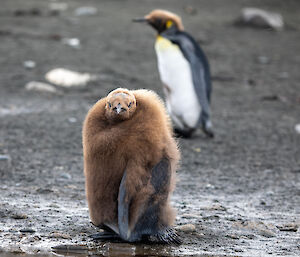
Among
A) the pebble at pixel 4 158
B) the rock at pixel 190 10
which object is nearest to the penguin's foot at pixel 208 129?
the pebble at pixel 4 158

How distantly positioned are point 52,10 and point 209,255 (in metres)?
10.0

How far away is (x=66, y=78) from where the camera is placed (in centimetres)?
825

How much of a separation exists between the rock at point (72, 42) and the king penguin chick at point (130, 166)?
7.13 meters

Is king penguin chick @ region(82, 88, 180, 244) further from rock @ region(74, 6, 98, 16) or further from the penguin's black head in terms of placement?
rock @ region(74, 6, 98, 16)

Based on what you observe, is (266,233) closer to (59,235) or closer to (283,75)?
(59,235)

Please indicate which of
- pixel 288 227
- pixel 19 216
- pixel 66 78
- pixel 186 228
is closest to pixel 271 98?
pixel 66 78

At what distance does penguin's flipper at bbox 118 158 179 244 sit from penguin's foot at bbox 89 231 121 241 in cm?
11

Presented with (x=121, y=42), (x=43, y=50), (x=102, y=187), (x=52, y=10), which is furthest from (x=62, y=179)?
(x=52, y=10)

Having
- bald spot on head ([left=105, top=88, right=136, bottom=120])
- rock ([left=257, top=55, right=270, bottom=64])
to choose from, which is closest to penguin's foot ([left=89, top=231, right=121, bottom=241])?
bald spot on head ([left=105, top=88, right=136, bottom=120])

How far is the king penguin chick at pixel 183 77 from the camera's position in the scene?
6.75 meters

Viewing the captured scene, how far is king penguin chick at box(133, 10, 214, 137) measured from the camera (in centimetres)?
675

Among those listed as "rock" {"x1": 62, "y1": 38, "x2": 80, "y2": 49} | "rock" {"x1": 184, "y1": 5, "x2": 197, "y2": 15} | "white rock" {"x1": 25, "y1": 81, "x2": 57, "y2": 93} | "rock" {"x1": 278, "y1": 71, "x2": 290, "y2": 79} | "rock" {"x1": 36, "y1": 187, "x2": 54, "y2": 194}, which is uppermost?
"rock" {"x1": 36, "y1": 187, "x2": 54, "y2": 194}

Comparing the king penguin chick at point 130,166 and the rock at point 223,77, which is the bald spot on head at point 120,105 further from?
the rock at point 223,77

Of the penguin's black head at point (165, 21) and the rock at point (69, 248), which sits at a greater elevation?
the rock at point (69, 248)
